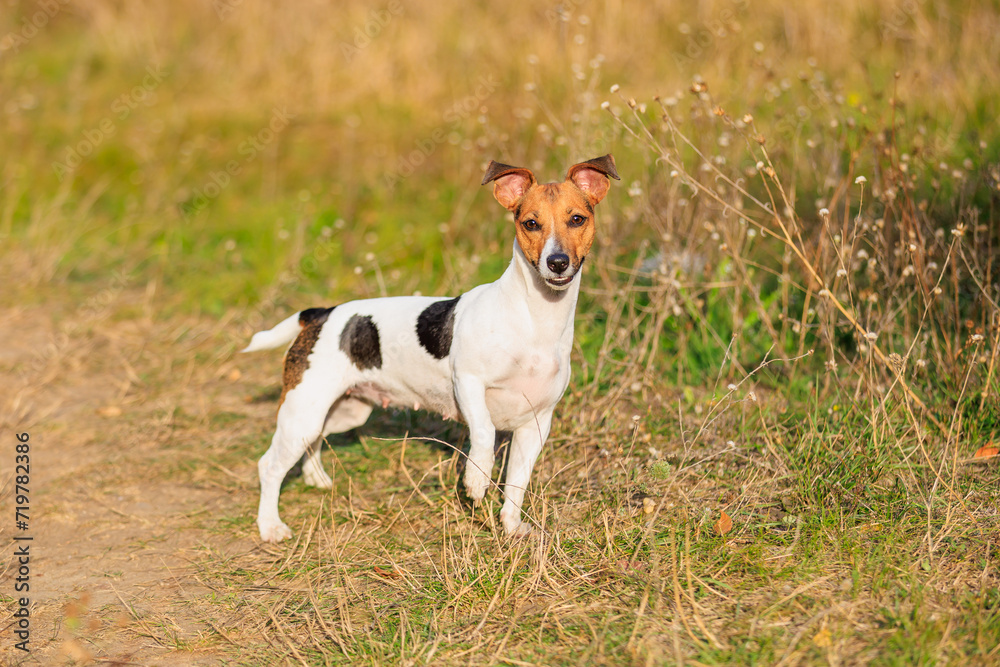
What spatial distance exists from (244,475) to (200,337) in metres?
2.24

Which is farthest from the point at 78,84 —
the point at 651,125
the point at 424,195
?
the point at 651,125

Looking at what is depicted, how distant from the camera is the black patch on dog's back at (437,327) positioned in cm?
462

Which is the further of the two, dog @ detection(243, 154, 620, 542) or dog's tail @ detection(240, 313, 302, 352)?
dog's tail @ detection(240, 313, 302, 352)

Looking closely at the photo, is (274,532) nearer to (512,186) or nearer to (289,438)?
(289,438)

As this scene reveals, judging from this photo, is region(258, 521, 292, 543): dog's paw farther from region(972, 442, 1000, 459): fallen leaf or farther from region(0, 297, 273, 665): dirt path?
region(972, 442, 1000, 459): fallen leaf

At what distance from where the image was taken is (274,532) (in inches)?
193

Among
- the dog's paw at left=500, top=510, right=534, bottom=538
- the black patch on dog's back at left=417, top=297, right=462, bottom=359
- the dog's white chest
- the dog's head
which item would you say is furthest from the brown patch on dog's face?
the dog's paw at left=500, top=510, right=534, bottom=538

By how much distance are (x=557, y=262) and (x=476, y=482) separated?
1.13 meters

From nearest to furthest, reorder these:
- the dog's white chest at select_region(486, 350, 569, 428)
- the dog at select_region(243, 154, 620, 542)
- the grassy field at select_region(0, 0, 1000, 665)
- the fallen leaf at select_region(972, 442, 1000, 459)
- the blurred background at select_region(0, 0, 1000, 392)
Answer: the grassy field at select_region(0, 0, 1000, 665) < the dog at select_region(243, 154, 620, 542) < the dog's white chest at select_region(486, 350, 569, 428) < the fallen leaf at select_region(972, 442, 1000, 459) < the blurred background at select_region(0, 0, 1000, 392)

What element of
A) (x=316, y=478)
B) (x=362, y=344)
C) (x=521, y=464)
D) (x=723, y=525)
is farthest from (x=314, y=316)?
(x=723, y=525)

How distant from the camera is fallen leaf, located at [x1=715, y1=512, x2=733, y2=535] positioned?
14.2 ft

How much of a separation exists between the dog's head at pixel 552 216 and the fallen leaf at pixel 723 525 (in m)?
1.30

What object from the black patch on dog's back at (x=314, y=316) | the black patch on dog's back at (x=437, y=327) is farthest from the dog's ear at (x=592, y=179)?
the black patch on dog's back at (x=314, y=316)

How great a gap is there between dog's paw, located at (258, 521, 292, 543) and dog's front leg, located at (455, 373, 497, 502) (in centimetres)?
109
